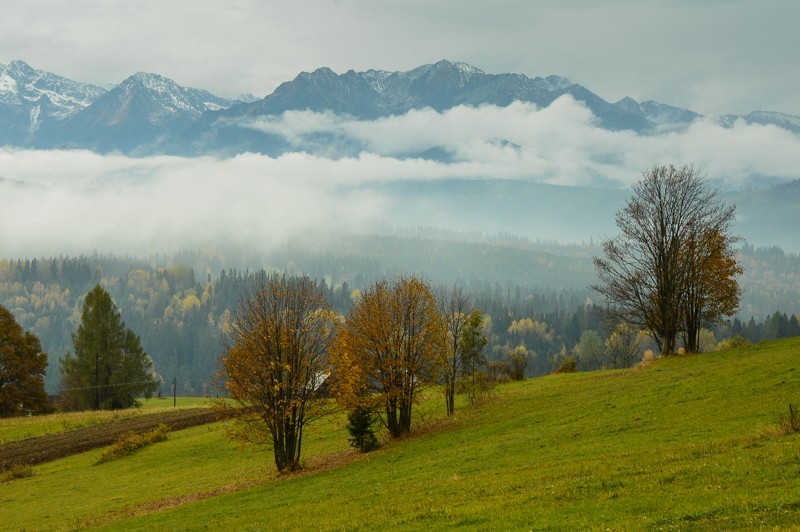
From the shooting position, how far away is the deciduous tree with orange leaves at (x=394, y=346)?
1682 inches

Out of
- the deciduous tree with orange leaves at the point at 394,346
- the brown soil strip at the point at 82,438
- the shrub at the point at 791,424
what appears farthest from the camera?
the brown soil strip at the point at 82,438

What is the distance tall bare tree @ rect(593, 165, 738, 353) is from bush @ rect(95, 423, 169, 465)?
44812 millimetres

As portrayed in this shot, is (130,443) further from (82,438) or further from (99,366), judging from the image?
(99,366)

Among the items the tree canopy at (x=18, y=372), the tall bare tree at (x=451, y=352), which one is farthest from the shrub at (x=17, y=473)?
the tree canopy at (x=18, y=372)

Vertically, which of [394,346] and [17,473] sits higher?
[394,346]

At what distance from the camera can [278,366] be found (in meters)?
39.0

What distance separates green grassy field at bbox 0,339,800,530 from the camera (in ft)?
54.1

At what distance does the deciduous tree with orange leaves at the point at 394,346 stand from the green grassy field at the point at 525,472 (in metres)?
3.21

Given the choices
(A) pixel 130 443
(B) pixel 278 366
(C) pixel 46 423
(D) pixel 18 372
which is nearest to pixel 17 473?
(A) pixel 130 443

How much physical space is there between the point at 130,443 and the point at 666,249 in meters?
51.8

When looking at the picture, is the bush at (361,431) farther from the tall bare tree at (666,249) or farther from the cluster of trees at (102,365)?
the cluster of trees at (102,365)

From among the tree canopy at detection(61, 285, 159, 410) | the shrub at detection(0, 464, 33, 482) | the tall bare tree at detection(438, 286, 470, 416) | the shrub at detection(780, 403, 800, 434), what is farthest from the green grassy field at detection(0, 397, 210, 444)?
the shrub at detection(780, 403, 800, 434)

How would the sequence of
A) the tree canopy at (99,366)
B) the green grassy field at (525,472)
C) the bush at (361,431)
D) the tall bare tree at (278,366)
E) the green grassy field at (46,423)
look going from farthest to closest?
1. the tree canopy at (99,366)
2. the green grassy field at (46,423)
3. the bush at (361,431)
4. the tall bare tree at (278,366)
5. the green grassy field at (525,472)

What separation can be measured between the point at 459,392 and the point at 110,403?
67.2 metres
